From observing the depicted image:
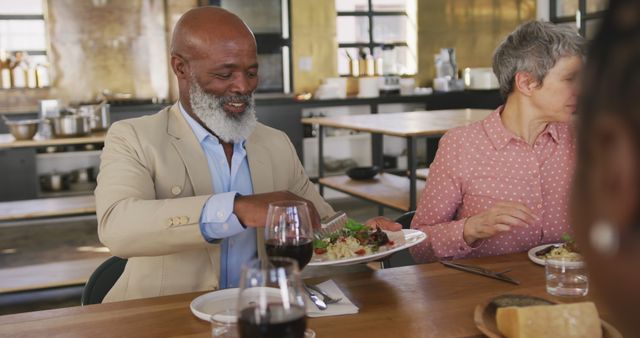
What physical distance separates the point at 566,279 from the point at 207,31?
117cm

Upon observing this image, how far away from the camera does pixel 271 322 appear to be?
32.4 inches

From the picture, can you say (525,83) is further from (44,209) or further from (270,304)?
(44,209)

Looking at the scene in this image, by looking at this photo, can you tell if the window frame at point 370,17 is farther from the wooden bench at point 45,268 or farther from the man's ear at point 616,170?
the man's ear at point 616,170

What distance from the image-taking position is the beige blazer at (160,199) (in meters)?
1.73

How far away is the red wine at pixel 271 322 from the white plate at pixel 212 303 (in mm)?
564

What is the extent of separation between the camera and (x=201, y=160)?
→ 207cm

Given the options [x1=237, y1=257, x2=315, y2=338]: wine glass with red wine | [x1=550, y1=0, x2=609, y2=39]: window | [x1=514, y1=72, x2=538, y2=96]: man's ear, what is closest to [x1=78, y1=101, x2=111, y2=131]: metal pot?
[x1=514, y1=72, x2=538, y2=96]: man's ear

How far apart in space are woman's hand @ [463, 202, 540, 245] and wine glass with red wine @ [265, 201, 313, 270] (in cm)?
72

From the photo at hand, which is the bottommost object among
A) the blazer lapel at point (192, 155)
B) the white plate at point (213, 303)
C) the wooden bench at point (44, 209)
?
the wooden bench at point (44, 209)

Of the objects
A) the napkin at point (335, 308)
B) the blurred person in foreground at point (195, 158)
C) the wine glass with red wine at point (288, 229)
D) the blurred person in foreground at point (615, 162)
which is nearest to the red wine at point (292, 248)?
the wine glass with red wine at point (288, 229)

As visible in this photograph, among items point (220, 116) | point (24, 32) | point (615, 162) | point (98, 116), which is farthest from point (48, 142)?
point (615, 162)

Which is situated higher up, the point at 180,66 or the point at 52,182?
the point at 180,66

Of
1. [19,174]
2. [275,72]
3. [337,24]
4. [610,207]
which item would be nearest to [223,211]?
[610,207]

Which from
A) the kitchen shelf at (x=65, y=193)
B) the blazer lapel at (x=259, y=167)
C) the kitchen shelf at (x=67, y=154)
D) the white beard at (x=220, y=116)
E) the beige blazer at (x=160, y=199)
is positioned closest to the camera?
the beige blazer at (x=160, y=199)
